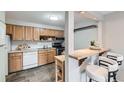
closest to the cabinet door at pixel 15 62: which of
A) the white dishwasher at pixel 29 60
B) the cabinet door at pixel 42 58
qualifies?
the white dishwasher at pixel 29 60

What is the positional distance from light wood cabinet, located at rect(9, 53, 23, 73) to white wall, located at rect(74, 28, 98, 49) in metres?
1.57

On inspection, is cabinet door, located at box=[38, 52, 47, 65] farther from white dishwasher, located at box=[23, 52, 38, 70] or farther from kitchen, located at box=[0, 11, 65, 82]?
white dishwasher, located at box=[23, 52, 38, 70]

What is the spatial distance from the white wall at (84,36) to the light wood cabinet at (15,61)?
1.57 metres

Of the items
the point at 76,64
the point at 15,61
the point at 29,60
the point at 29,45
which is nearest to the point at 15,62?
the point at 15,61

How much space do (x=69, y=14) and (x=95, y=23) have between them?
339 millimetres

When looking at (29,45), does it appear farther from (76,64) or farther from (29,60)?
(76,64)

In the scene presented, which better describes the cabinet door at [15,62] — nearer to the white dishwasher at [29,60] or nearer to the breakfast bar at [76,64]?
the white dishwasher at [29,60]

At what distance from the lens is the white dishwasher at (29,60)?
229 centimetres

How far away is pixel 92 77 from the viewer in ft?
3.36

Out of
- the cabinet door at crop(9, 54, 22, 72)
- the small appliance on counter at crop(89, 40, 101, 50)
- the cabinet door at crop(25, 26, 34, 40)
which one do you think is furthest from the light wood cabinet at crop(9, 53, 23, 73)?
the small appliance on counter at crop(89, 40, 101, 50)

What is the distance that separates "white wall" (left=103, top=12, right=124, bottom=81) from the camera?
1.03 meters

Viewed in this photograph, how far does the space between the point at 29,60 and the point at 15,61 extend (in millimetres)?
300
